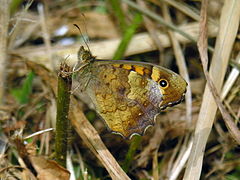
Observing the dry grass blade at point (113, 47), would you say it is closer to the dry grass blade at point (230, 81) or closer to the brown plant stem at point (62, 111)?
the dry grass blade at point (230, 81)

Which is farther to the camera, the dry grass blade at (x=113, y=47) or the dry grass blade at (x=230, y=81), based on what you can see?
the dry grass blade at (x=113, y=47)

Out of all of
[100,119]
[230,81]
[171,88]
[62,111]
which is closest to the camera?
[62,111]

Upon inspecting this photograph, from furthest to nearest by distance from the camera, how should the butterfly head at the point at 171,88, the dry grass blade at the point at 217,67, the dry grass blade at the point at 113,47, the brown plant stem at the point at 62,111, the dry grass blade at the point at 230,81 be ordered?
the dry grass blade at the point at 113,47, the dry grass blade at the point at 230,81, the dry grass blade at the point at 217,67, the butterfly head at the point at 171,88, the brown plant stem at the point at 62,111

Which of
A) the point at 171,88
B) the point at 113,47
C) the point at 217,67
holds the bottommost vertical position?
the point at 171,88

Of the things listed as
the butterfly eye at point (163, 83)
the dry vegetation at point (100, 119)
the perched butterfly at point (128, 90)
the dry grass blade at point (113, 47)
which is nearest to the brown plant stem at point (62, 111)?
the dry vegetation at point (100, 119)

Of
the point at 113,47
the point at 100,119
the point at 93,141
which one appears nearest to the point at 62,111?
the point at 93,141

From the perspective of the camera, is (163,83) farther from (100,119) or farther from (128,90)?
(100,119)

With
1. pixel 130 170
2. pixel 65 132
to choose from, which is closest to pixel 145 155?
pixel 130 170

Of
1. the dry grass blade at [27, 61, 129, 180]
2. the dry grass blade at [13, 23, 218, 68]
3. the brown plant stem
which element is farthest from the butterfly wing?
the dry grass blade at [13, 23, 218, 68]

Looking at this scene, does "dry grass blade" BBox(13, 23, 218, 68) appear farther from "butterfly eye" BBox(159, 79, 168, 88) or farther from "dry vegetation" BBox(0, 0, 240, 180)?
"butterfly eye" BBox(159, 79, 168, 88)
